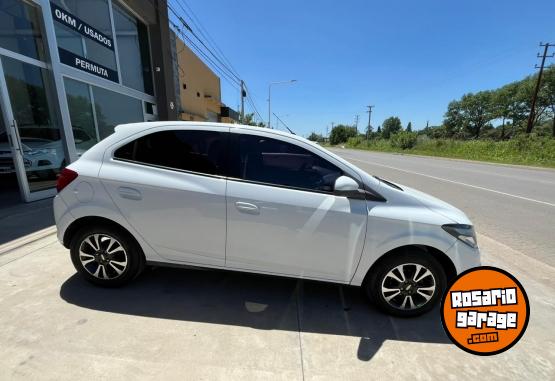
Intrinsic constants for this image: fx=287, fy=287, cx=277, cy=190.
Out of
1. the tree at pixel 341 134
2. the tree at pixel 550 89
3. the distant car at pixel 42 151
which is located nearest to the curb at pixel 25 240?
the distant car at pixel 42 151

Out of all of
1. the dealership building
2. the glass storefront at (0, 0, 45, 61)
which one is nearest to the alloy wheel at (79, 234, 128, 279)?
the dealership building

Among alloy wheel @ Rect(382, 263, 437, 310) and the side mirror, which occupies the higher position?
the side mirror

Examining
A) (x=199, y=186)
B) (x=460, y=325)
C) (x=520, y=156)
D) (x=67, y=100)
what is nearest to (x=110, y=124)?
(x=67, y=100)

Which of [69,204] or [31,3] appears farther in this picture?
[31,3]

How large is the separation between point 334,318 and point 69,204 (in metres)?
2.75

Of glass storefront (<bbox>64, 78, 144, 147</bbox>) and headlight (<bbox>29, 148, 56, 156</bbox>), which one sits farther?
glass storefront (<bbox>64, 78, 144, 147</bbox>)

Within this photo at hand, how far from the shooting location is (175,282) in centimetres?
314

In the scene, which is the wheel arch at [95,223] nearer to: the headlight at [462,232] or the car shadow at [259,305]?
the car shadow at [259,305]

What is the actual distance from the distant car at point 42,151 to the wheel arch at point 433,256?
23.9 feet

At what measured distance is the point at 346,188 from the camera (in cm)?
241

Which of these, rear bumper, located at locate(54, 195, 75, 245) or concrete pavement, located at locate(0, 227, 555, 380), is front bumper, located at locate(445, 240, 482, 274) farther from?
rear bumper, located at locate(54, 195, 75, 245)

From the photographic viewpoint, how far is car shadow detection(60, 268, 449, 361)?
2.50m

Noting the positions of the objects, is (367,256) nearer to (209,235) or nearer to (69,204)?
(209,235)

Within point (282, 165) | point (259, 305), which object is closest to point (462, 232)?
point (282, 165)
